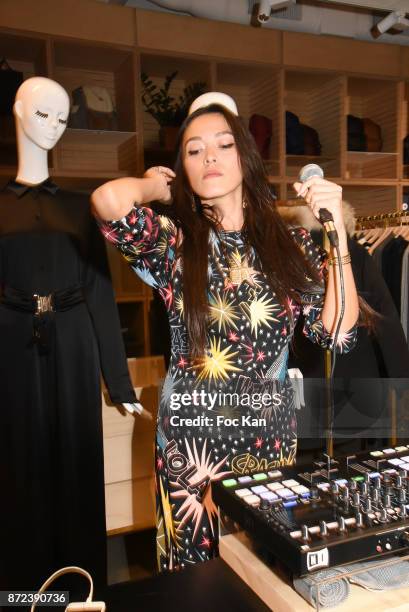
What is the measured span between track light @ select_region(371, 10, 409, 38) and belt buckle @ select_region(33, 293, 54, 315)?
280cm

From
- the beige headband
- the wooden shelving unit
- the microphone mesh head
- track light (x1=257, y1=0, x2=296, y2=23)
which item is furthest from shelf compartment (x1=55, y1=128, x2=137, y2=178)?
the microphone mesh head

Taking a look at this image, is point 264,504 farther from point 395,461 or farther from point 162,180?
point 162,180

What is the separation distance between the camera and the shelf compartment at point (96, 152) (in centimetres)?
280

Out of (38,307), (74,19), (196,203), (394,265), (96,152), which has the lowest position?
(38,307)

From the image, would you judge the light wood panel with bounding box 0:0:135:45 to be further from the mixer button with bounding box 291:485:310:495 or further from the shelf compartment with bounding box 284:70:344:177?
the mixer button with bounding box 291:485:310:495

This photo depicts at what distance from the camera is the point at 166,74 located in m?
3.12

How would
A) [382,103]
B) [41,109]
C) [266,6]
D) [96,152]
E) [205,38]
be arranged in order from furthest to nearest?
[382,103]
[96,152]
[205,38]
[266,6]
[41,109]

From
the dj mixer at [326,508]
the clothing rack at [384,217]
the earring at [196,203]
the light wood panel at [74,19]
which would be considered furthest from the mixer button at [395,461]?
the light wood panel at [74,19]

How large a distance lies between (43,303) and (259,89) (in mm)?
2392

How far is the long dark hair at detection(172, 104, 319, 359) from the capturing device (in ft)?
3.42

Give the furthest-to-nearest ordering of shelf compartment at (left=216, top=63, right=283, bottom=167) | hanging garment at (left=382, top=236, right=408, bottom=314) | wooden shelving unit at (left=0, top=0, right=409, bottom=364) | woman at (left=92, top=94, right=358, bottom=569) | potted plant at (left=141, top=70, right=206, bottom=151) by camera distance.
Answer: shelf compartment at (left=216, top=63, right=283, bottom=167)
potted plant at (left=141, top=70, right=206, bottom=151)
wooden shelving unit at (left=0, top=0, right=409, bottom=364)
hanging garment at (left=382, top=236, right=408, bottom=314)
woman at (left=92, top=94, right=358, bottom=569)

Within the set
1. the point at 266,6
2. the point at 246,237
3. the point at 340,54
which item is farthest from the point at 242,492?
the point at 340,54

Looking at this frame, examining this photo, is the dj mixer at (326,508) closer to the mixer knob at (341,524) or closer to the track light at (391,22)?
the mixer knob at (341,524)

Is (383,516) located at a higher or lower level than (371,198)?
lower
